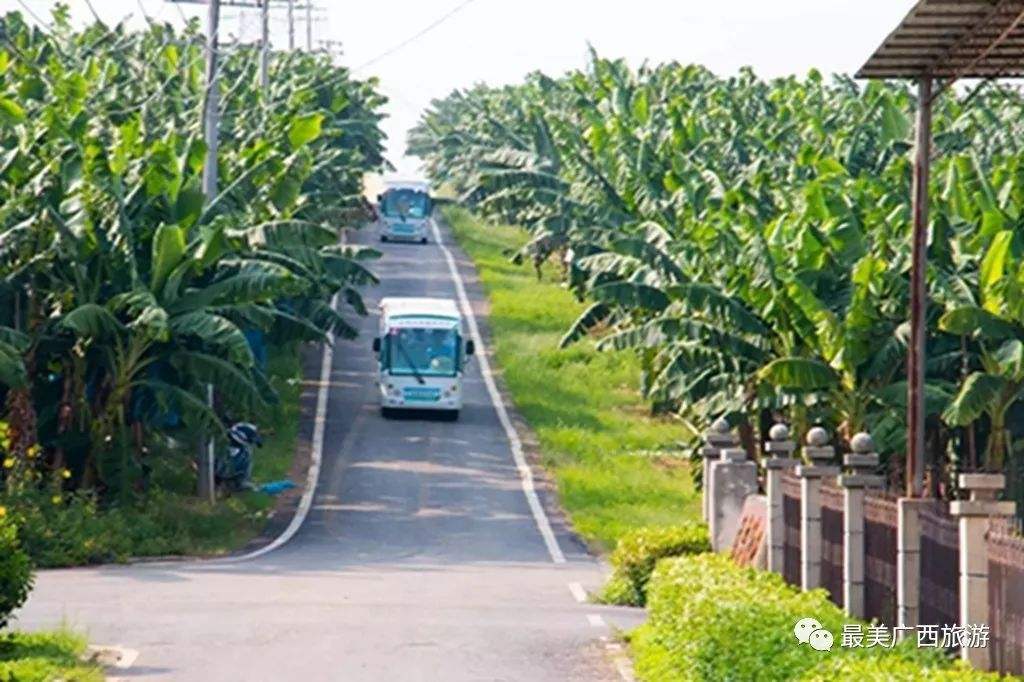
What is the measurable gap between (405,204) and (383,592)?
68.9m

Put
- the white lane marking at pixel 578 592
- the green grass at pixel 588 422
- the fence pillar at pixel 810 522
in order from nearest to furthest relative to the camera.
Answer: the fence pillar at pixel 810 522 < the white lane marking at pixel 578 592 < the green grass at pixel 588 422

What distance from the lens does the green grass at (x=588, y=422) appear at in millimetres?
42219

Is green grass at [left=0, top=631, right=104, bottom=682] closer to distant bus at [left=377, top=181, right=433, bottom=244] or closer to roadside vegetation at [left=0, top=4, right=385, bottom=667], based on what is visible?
roadside vegetation at [left=0, top=4, right=385, bottom=667]

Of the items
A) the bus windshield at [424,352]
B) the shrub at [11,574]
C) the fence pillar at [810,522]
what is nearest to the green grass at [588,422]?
the bus windshield at [424,352]

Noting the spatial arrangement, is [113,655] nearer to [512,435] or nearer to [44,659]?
[44,659]

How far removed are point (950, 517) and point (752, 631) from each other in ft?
5.85

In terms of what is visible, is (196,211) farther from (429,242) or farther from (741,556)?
(429,242)

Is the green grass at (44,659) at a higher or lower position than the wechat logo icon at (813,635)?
lower

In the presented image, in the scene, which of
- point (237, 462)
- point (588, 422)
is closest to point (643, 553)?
point (237, 462)

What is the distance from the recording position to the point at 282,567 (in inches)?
1303

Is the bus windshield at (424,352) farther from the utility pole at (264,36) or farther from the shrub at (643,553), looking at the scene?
the shrub at (643,553)

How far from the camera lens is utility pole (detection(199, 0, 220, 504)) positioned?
38625 millimetres

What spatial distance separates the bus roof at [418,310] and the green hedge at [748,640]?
103 feet

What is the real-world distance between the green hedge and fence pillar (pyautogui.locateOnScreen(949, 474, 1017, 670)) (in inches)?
12.9
